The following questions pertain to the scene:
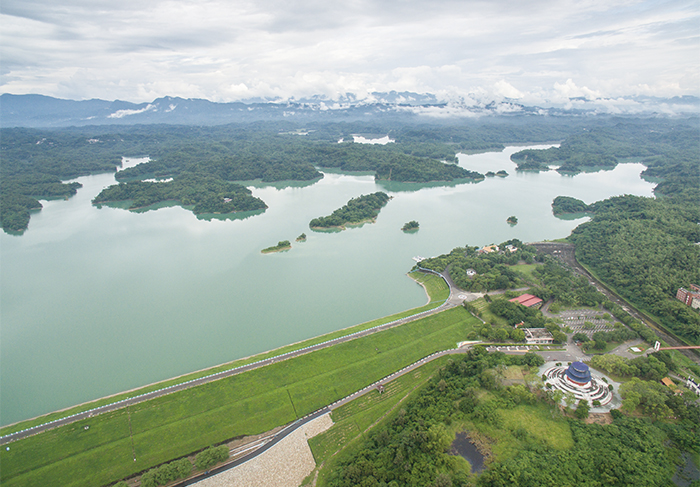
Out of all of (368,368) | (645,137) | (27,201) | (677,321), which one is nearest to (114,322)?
(368,368)

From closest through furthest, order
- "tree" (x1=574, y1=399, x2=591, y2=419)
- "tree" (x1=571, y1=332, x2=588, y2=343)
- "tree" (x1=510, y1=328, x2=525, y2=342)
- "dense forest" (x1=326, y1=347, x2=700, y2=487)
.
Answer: "dense forest" (x1=326, y1=347, x2=700, y2=487), "tree" (x1=574, y1=399, x2=591, y2=419), "tree" (x1=571, y1=332, x2=588, y2=343), "tree" (x1=510, y1=328, x2=525, y2=342)

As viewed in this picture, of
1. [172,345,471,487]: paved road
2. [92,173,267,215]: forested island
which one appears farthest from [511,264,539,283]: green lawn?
[92,173,267,215]: forested island

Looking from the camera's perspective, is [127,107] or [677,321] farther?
[127,107]

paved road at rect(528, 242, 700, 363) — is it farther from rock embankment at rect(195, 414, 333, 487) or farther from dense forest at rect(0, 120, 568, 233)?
dense forest at rect(0, 120, 568, 233)

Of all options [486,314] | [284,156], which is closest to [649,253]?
[486,314]

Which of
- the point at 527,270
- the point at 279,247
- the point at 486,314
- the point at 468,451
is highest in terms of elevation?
the point at 468,451

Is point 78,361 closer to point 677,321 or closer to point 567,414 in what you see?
point 567,414

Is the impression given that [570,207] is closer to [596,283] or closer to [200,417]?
[596,283]
